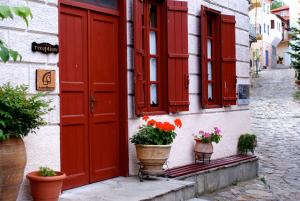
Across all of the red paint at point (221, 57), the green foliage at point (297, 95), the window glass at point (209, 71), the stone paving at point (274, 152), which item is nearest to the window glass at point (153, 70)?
the red paint at point (221, 57)

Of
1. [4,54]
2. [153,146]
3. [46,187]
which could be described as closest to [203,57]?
[153,146]

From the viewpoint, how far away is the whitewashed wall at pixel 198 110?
6.61 m

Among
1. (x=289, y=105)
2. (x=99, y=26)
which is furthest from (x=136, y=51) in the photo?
(x=289, y=105)

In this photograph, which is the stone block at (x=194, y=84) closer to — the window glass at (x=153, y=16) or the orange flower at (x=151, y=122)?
the window glass at (x=153, y=16)

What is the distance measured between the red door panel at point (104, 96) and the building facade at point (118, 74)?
0.04ft

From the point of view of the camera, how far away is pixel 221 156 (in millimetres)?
8898

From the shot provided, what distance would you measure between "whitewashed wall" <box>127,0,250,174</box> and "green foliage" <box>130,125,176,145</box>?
234mm

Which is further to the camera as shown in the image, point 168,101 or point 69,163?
point 168,101

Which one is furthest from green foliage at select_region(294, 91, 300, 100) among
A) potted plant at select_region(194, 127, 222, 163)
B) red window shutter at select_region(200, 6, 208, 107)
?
potted plant at select_region(194, 127, 222, 163)

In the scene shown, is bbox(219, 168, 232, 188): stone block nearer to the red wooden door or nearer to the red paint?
the red paint

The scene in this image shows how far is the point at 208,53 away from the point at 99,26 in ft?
10.1

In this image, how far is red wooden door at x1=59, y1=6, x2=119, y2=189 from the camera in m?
5.75

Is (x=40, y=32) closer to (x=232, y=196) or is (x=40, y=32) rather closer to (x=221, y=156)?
(x=232, y=196)

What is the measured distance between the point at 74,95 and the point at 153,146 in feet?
4.15
